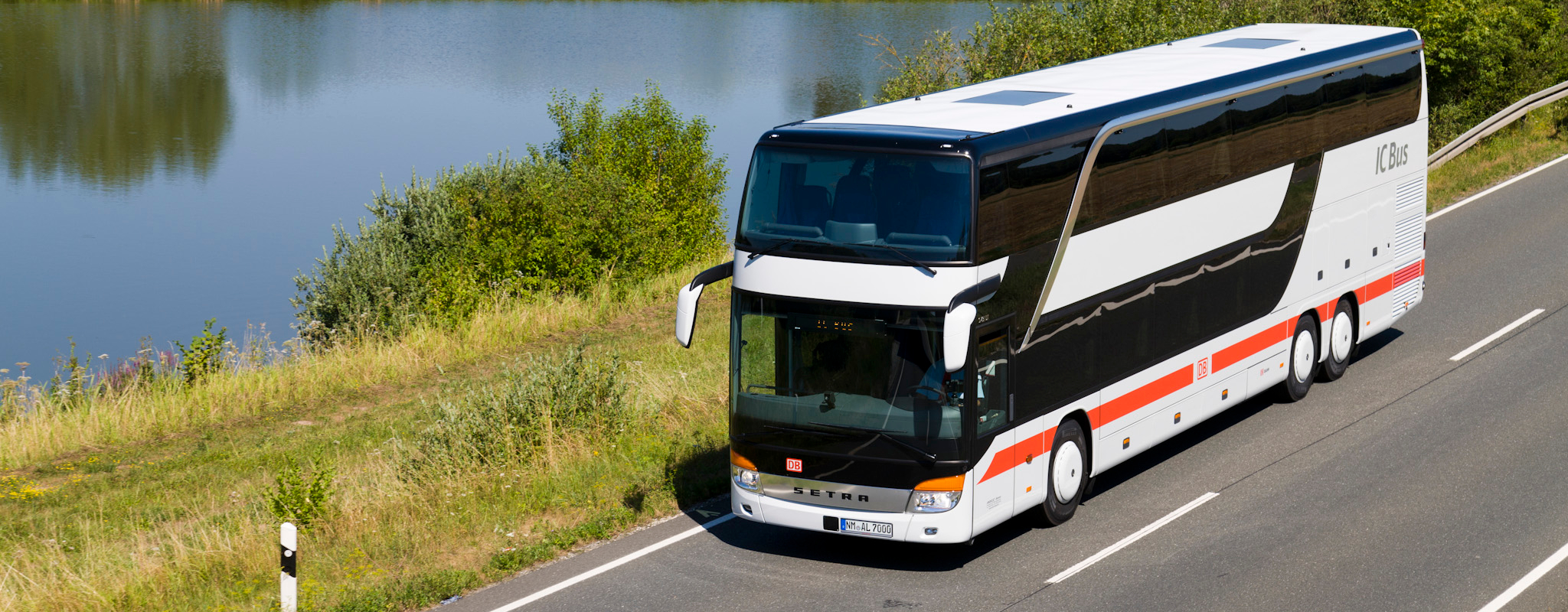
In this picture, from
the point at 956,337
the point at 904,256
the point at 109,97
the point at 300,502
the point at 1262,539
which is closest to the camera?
the point at 956,337

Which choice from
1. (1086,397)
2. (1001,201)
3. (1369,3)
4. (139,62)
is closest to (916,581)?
(1086,397)

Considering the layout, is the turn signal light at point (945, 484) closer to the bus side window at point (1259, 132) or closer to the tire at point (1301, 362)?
the bus side window at point (1259, 132)

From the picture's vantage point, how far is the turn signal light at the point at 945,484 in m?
10.6

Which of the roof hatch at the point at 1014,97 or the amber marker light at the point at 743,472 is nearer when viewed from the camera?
the amber marker light at the point at 743,472

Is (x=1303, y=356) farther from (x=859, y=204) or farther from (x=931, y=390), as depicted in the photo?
(x=859, y=204)

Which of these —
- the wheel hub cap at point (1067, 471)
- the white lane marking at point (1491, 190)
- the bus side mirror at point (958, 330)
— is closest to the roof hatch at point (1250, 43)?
the wheel hub cap at point (1067, 471)

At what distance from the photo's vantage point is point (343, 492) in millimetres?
13461

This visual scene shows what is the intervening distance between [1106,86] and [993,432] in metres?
4.21

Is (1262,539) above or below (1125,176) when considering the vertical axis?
below

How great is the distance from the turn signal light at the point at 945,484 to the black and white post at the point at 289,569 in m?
4.74

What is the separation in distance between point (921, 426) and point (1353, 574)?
12.5 feet

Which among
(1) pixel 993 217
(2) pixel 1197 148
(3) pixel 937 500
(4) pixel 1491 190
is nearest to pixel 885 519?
(3) pixel 937 500

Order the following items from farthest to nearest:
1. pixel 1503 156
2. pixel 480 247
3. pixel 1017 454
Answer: pixel 1503 156
pixel 480 247
pixel 1017 454

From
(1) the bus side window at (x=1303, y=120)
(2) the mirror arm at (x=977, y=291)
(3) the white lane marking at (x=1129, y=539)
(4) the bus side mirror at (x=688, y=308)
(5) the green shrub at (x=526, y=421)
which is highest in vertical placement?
(1) the bus side window at (x=1303, y=120)
